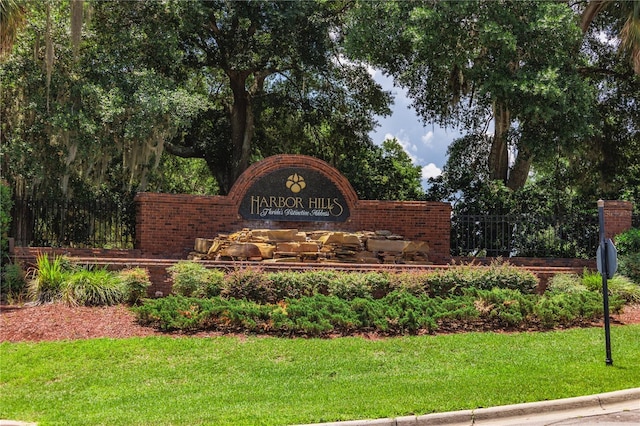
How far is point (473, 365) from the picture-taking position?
7801 millimetres

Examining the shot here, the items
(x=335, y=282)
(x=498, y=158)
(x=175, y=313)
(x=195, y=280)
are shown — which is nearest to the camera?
(x=175, y=313)

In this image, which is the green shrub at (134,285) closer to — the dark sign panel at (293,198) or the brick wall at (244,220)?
the brick wall at (244,220)

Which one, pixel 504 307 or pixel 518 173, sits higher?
pixel 518 173

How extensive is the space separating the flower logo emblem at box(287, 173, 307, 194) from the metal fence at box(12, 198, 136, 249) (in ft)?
14.4

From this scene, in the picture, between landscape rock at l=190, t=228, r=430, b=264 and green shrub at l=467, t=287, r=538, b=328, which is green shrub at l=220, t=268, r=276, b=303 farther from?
green shrub at l=467, t=287, r=538, b=328

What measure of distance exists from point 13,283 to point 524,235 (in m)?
13.2

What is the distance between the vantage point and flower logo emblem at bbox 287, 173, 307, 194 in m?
15.4

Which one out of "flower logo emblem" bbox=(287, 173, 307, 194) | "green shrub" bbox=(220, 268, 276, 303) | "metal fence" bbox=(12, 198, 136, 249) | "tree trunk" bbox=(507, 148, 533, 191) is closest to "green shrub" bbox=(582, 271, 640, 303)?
"green shrub" bbox=(220, 268, 276, 303)

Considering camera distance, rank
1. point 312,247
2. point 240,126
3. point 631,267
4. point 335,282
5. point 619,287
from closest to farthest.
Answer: point 335,282, point 619,287, point 631,267, point 312,247, point 240,126

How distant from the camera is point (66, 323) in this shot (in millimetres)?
9383

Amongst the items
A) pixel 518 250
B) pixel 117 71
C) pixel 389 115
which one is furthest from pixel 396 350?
pixel 389 115

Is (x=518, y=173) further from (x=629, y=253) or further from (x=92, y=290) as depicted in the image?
(x=92, y=290)

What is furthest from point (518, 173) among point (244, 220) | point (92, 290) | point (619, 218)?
point (92, 290)

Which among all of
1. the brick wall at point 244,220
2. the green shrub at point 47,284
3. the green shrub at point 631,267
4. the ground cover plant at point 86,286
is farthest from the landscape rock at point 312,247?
the green shrub at point 631,267
